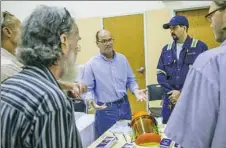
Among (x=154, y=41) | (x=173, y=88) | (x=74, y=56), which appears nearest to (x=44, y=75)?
(x=74, y=56)

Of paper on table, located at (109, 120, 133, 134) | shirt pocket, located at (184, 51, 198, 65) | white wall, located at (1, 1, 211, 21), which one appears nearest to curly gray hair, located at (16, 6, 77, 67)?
paper on table, located at (109, 120, 133, 134)

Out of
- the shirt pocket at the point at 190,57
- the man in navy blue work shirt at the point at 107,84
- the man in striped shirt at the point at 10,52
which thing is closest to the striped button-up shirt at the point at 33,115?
the man in striped shirt at the point at 10,52

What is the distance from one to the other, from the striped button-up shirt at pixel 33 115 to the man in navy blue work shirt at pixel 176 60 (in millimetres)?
1787

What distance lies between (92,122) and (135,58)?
2.45m

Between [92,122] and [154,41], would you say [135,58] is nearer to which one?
[154,41]

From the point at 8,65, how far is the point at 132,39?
3453mm

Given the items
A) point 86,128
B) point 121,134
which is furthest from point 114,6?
point 121,134

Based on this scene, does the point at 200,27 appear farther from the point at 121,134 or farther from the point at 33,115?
the point at 33,115

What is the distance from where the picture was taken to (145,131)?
1721mm

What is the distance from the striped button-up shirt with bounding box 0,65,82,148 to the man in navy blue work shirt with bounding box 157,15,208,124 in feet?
5.86

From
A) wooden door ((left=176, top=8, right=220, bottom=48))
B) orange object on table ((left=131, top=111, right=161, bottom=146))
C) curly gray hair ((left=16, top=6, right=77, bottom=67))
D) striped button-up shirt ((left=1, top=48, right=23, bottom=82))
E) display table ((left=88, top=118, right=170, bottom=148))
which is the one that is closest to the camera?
curly gray hair ((left=16, top=6, right=77, bottom=67))

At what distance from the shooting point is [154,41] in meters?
4.59

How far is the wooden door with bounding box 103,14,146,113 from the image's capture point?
476cm

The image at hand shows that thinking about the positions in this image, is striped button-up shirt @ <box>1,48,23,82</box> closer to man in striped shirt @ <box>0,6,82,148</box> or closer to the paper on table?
man in striped shirt @ <box>0,6,82,148</box>
